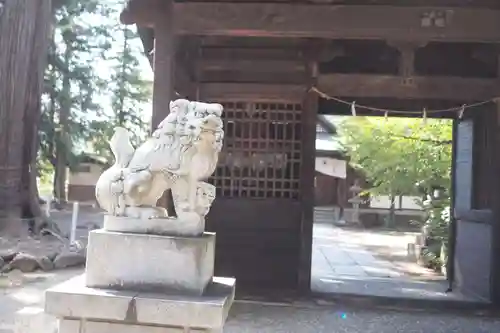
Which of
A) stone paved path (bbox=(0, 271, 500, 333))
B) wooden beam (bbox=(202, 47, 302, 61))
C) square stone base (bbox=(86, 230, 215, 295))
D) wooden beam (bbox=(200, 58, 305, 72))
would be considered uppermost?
wooden beam (bbox=(202, 47, 302, 61))

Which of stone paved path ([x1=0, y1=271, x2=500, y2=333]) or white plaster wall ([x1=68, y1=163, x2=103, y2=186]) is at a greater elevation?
white plaster wall ([x1=68, y1=163, x2=103, y2=186])

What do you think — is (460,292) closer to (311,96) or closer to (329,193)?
(311,96)

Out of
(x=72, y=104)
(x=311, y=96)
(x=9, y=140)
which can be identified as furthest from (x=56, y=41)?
(x=311, y=96)

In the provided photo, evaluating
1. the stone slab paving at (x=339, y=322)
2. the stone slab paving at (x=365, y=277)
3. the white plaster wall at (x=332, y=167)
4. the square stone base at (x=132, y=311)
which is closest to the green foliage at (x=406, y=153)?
the stone slab paving at (x=365, y=277)

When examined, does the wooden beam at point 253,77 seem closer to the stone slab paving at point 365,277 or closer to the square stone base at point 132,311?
the stone slab paving at point 365,277

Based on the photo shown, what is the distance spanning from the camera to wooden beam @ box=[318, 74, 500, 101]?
23.7 feet

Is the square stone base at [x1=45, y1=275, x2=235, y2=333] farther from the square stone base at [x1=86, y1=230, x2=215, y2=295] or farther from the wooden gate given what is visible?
the wooden gate

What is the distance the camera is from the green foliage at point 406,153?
1202 cm

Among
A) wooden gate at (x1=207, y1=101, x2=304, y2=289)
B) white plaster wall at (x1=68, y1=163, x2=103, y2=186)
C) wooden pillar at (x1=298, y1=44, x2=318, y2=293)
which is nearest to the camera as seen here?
wooden pillar at (x1=298, y1=44, x2=318, y2=293)

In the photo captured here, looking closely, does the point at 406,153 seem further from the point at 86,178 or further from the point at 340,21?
the point at 86,178

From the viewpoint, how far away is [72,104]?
23000 mm

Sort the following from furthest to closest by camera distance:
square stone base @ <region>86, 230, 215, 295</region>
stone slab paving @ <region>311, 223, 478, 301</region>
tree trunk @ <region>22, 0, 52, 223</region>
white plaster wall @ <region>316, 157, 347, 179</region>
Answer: white plaster wall @ <region>316, 157, 347, 179</region>, tree trunk @ <region>22, 0, 52, 223</region>, stone slab paving @ <region>311, 223, 478, 301</region>, square stone base @ <region>86, 230, 215, 295</region>

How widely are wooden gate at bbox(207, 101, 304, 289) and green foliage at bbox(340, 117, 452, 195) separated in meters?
4.31

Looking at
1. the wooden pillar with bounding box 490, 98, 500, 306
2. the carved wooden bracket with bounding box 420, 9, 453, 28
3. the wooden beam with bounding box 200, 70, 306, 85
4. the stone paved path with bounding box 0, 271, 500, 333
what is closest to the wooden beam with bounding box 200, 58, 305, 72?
the wooden beam with bounding box 200, 70, 306, 85
